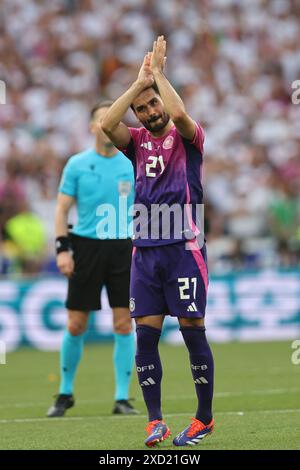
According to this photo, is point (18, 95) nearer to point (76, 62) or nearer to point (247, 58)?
point (76, 62)

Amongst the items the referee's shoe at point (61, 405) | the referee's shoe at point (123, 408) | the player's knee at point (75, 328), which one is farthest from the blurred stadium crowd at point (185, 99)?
the referee's shoe at point (123, 408)

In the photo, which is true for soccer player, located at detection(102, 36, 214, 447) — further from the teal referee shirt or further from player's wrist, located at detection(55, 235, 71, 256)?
the teal referee shirt

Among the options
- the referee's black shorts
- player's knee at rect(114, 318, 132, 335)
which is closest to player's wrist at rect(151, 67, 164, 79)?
the referee's black shorts

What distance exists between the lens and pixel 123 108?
698 cm

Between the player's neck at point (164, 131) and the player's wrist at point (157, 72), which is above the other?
the player's wrist at point (157, 72)

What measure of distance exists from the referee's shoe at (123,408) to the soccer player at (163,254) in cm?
198

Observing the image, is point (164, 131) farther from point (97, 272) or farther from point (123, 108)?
point (97, 272)

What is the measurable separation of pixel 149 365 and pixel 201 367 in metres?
0.34

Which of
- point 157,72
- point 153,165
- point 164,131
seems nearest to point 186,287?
point 153,165

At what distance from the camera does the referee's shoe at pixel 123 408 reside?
29.8 ft

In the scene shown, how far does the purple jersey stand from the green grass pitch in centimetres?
134

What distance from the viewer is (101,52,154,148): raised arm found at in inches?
274

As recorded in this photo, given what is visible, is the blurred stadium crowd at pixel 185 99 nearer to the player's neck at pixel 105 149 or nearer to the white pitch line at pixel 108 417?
the player's neck at pixel 105 149

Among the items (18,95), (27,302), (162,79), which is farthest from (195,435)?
(18,95)
